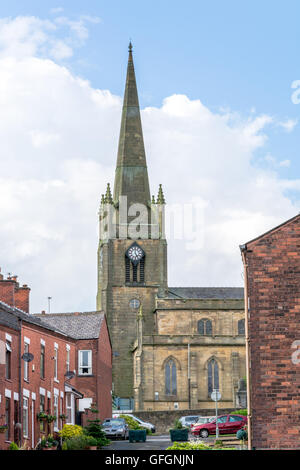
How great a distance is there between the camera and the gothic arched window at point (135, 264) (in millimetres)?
108312

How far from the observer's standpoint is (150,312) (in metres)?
106

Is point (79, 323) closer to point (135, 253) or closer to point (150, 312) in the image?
point (150, 312)

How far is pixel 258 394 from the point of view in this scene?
3142 cm

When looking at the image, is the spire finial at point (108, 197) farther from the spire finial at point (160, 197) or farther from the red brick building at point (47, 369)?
the red brick building at point (47, 369)

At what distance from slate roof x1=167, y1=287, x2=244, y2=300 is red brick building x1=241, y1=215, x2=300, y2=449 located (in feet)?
248

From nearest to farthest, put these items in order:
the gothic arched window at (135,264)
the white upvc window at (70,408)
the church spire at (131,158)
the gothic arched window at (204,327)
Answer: the white upvc window at (70,408) → the gothic arched window at (204,327) → the gothic arched window at (135,264) → the church spire at (131,158)

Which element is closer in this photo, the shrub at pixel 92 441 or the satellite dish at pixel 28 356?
the satellite dish at pixel 28 356

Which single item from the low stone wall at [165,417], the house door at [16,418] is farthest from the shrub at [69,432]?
the low stone wall at [165,417]

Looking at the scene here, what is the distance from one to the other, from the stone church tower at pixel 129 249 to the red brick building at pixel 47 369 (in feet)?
127

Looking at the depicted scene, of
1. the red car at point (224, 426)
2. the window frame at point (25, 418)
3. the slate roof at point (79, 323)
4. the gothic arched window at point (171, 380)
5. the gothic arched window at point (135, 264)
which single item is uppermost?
the gothic arched window at point (135, 264)

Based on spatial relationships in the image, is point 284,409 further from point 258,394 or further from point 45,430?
point 45,430

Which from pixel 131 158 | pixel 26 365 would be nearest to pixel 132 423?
pixel 26 365

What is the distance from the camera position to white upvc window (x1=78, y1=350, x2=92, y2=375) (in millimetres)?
57000

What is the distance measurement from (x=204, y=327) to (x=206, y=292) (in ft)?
28.6
